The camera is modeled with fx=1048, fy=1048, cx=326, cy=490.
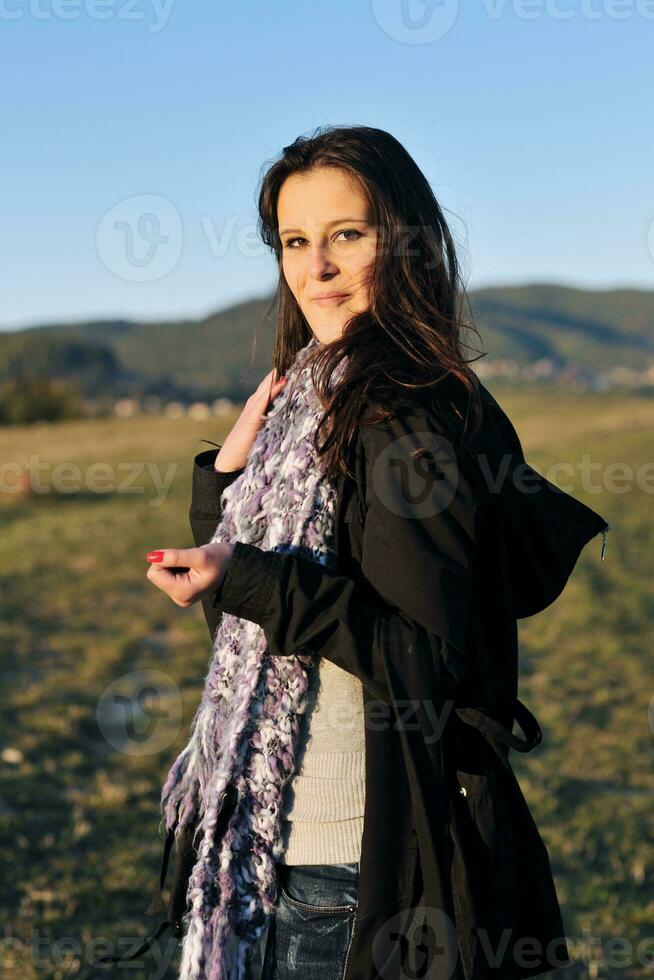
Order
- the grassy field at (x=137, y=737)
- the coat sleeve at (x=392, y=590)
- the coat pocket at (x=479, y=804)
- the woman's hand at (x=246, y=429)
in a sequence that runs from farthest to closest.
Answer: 1. the grassy field at (x=137, y=737)
2. the woman's hand at (x=246, y=429)
3. the coat pocket at (x=479, y=804)
4. the coat sleeve at (x=392, y=590)

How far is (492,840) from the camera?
1912 millimetres

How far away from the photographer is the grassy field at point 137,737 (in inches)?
160

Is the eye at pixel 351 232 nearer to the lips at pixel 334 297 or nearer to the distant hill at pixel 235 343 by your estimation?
the lips at pixel 334 297

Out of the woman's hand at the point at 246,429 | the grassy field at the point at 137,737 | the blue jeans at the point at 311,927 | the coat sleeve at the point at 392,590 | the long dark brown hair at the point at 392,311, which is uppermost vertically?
the long dark brown hair at the point at 392,311

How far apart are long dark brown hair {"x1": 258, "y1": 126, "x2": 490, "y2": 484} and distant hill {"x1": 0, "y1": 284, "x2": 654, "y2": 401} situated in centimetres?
29

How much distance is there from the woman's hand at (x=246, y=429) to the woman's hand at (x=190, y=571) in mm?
576

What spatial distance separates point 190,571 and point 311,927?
0.71m

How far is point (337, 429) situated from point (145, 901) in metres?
2.98

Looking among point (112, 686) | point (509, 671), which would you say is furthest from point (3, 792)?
point (509, 671)

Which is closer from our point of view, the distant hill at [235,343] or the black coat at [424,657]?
the black coat at [424,657]

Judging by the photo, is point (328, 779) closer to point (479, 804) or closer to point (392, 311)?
point (479, 804)

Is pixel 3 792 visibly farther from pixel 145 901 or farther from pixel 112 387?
pixel 112 387

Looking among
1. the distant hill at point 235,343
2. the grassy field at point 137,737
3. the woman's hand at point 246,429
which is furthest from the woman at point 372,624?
the grassy field at point 137,737

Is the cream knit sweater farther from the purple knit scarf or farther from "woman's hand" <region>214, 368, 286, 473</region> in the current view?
"woman's hand" <region>214, 368, 286, 473</region>
